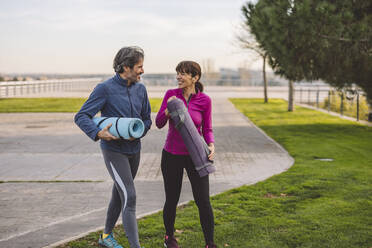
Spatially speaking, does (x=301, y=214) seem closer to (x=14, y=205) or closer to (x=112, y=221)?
(x=112, y=221)

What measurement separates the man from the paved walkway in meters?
1.05

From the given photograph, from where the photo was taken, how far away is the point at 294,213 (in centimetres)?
556

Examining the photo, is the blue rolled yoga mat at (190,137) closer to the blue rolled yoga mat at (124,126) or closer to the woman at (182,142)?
the woman at (182,142)

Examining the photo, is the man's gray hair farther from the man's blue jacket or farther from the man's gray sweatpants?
the man's gray sweatpants

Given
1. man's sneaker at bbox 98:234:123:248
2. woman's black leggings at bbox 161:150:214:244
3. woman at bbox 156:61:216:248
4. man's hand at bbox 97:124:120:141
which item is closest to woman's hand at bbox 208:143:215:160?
woman at bbox 156:61:216:248

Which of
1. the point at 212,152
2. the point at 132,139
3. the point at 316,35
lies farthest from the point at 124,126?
the point at 316,35

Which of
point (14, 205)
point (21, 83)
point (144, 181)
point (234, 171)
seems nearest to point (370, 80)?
point (234, 171)

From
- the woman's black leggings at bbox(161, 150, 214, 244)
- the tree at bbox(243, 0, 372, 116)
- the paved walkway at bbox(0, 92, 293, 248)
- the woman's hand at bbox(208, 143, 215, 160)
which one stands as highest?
the tree at bbox(243, 0, 372, 116)

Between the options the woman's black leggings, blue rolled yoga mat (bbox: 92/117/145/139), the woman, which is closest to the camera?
blue rolled yoga mat (bbox: 92/117/145/139)

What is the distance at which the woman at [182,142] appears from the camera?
398cm

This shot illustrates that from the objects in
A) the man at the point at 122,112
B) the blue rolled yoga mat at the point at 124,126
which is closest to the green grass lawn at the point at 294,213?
the man at the point at 122,112

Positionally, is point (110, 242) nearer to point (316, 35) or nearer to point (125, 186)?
point (125, 186)

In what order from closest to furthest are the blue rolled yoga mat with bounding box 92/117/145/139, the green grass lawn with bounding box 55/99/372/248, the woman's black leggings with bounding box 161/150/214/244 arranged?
the blue rolled yoga mat with bounding box 92/117/145/139, the woman's black leggings with bounding box 161/150/214/244, the green grass lawn with bounding box 55/99/372/248

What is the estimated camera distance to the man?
377 centimetres
